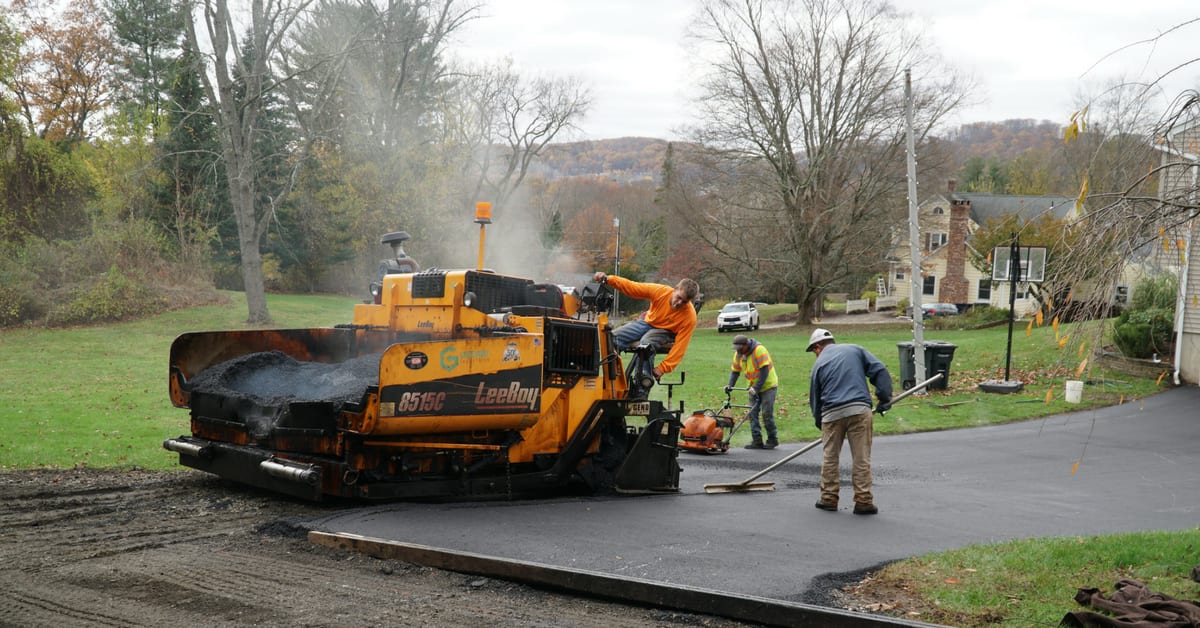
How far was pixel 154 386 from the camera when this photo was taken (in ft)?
57.2

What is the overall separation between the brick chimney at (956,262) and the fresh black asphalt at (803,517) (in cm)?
4082

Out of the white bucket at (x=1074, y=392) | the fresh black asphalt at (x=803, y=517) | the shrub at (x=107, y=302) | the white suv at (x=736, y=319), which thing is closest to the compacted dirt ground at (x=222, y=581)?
the fresh black asphalt at (x=803, y=517)

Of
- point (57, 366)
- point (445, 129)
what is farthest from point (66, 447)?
point (445, 129)

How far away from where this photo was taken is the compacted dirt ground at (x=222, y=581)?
4914 millimetres

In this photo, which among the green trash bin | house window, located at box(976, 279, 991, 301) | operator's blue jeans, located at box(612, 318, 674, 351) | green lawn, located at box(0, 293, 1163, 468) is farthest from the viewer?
house window, located at box(976, 279, 991, 301)

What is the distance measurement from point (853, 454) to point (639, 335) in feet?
8.00

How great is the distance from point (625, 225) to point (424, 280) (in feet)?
209

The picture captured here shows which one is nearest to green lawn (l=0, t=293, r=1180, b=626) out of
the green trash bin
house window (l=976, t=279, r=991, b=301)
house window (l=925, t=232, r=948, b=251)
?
the green trash bin

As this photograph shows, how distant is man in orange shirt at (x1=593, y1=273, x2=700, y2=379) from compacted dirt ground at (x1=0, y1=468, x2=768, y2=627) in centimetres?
370

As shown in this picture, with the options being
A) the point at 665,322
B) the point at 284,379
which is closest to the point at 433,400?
the point at 284,379

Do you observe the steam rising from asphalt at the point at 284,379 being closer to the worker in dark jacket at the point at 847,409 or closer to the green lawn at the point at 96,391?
the green lawn at the point at 96,391

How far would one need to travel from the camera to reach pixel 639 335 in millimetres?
9641

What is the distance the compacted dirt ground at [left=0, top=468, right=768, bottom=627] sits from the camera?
4914mm

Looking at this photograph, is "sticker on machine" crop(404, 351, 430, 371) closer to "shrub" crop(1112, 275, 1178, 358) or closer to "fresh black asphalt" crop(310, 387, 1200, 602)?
"fresh black asphalt" crop(310, 387, 1200, 602)
